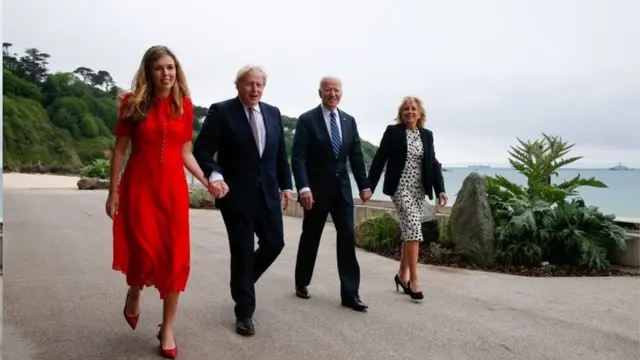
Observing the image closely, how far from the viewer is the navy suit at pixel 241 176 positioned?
12.1 feet

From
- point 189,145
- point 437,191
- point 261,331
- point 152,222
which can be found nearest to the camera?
point 152,222

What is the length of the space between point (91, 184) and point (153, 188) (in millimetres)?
19675

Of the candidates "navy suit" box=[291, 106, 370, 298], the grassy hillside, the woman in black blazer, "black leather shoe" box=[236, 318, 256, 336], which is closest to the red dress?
"black leather shoe" box=[236, 318, 256, 336]

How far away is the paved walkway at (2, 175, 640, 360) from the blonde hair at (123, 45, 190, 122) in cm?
131

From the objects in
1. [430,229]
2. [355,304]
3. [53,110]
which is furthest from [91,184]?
[355,304]

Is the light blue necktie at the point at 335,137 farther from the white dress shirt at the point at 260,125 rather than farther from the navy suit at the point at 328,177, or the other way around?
the white dress shirt at the point at 260,125

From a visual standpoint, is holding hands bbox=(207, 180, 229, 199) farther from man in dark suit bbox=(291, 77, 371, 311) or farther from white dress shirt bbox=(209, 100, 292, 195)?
man in dark suit bbox=(291, 77, 371, 311)

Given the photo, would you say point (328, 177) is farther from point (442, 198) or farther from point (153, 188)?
point (153, 188)

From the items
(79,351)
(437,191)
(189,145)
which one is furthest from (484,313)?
(79,351)

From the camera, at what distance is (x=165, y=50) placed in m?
3.16

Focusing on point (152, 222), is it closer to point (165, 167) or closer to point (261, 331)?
point (165, 167)

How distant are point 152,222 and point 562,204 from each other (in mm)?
4861

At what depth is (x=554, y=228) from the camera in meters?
6.20

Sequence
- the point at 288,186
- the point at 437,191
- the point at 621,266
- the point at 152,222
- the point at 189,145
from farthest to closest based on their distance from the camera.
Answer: the point at 621,266 → the point at 437,191 → the point at 288,186 → the point at 189,145 → the point at 152,222
